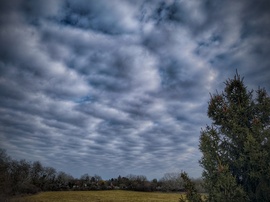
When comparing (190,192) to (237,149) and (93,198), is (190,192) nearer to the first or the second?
(237,149)

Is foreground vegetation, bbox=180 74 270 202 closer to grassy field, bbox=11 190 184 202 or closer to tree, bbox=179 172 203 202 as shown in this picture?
tree, bbox=179 172 203 202

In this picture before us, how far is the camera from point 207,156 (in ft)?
32.0

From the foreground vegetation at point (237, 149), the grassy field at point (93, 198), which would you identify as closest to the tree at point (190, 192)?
the foreground vegetation at point (237, 149)

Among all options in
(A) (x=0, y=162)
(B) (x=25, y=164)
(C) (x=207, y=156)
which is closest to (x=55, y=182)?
(B) (x=25, y=164)

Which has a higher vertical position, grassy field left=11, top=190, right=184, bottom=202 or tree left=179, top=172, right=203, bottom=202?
tree left=179, top=172, right=203, bottom=202

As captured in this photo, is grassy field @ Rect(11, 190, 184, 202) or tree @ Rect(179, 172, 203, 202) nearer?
tree @ Rect(179, 172, 203, 202)

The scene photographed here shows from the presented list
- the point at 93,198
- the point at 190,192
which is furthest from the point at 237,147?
the point at 93,198

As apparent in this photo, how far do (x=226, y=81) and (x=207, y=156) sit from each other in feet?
13.4

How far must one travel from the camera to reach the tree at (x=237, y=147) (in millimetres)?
8664

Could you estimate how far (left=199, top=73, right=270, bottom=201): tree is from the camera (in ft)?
28.4

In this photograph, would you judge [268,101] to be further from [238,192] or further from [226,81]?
[238,192]

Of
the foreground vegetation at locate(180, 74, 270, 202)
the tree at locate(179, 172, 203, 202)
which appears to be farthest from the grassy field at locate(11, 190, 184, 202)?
the foreground vegetation at locate(180, 74, 270, 202)

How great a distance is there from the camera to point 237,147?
32.4 feet

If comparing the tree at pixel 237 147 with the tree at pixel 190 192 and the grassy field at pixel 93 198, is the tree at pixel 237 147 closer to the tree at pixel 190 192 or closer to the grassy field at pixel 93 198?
the tree at pixel 190 192
